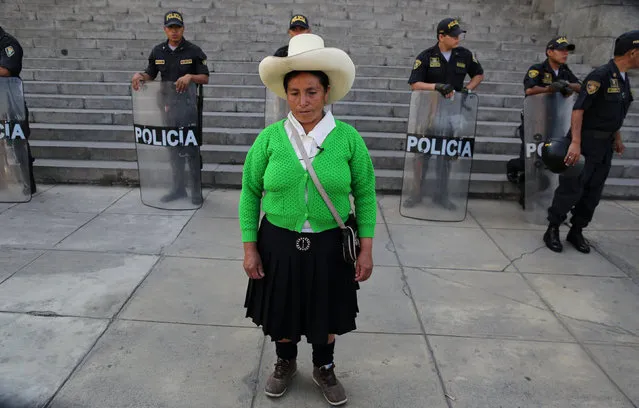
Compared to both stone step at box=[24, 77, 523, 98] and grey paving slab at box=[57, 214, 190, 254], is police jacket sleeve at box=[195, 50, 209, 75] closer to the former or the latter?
grey paving slab at box=[57, 214, 190, 254]

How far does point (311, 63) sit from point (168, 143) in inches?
147

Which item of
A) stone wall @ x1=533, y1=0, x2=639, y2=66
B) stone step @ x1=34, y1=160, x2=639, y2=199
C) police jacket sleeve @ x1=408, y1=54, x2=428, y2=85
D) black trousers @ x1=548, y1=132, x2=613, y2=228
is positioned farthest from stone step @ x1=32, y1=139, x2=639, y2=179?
stone wall @ x1=533, y1=0, x2=639, y2=66

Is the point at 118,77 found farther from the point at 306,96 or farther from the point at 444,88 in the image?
the point at 306,96

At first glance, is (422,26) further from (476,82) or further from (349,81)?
(349,81)

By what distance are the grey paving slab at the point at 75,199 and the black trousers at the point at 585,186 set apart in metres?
4.70

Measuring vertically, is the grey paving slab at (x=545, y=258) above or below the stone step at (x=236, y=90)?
below

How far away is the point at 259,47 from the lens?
9375 millimetres

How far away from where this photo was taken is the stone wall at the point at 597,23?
344 inches

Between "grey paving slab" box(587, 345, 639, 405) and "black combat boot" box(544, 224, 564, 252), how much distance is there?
160 centimetres

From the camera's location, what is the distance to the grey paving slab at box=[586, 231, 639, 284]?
4285 mm

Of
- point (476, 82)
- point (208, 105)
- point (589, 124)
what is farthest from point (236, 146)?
point (589, 124)

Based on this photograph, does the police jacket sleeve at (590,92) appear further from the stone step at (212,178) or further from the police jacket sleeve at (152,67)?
the police jacket sleeve at (152,67)

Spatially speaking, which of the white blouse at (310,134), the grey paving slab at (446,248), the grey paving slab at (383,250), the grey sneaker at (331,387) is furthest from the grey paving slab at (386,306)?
the white blouse at (310,134)

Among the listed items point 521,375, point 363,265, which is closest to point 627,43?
point 521,375
